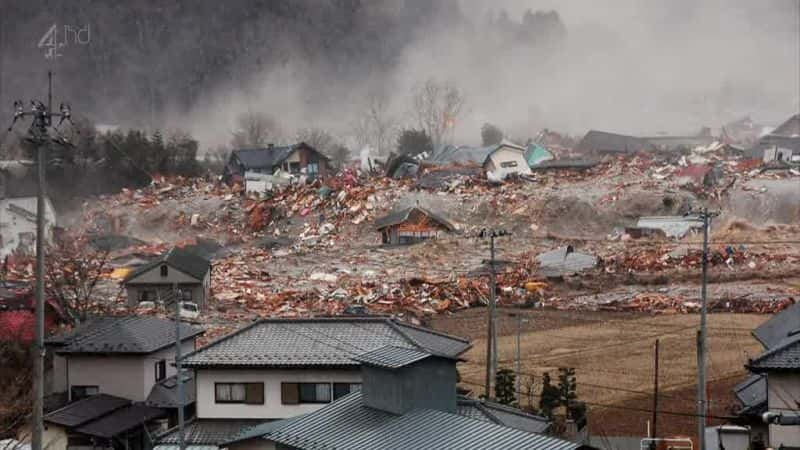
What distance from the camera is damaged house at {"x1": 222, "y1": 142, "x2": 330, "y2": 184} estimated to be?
2605cm

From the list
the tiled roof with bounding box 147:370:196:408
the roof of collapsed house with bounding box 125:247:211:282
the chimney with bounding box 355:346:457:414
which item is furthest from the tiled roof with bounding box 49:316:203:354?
the roof of collapsed house with bounding box 125:247:211:282

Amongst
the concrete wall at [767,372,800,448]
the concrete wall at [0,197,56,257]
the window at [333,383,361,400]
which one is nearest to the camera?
the concrete wall at [767,372,800,448]

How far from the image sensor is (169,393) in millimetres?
9312

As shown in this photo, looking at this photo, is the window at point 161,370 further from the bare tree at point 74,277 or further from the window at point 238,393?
the bare tree at point 74,277

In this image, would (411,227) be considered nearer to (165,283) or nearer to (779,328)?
(165,283)

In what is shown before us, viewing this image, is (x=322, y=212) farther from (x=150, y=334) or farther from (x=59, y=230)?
(x=150, y=334)

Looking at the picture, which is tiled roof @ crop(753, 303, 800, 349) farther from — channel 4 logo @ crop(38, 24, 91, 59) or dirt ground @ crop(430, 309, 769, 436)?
channel 4 logo @ crop(38, 24, 91, 59)

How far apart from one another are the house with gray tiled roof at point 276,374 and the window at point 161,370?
5.17 ft

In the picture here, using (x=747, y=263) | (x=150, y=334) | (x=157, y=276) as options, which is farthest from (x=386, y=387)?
(x=747, y=263)

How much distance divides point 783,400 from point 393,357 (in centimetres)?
228

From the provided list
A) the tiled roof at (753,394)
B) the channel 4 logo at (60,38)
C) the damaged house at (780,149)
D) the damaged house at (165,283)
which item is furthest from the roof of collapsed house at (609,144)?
the channel 4 logo at (60,38)

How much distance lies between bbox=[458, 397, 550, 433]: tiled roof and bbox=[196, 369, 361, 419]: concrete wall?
1041mm

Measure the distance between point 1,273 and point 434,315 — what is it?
6997 millimetres

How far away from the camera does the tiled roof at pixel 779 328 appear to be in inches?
348
